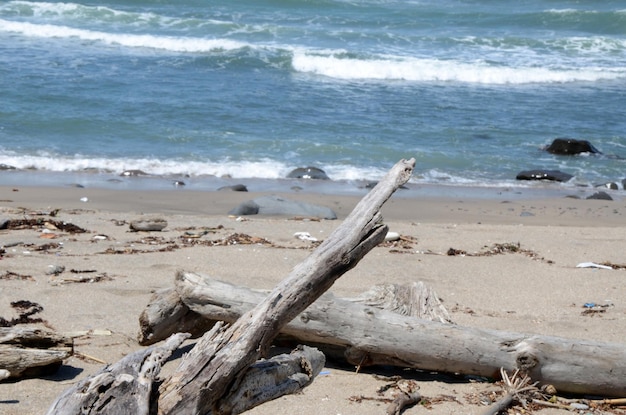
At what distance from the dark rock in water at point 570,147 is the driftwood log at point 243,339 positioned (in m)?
11.6

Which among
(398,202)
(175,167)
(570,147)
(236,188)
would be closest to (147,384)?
(398,202)

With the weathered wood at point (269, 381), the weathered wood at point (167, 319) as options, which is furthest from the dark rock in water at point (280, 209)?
the weathered wood at point (269, 381)

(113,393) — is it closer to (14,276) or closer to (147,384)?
(147,384)

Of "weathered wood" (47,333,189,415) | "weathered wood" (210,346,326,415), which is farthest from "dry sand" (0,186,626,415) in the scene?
"weathered wood" (47,333,189,415)

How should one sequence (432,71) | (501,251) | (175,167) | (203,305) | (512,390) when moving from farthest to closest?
(432,71), (175,167), (501,251), (203,305), (512,390)

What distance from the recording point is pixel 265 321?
303 centimetres

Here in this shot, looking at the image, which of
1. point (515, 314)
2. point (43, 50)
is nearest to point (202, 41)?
point (43, 50)

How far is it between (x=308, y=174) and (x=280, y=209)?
2.74 meters

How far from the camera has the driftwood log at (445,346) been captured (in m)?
4.51

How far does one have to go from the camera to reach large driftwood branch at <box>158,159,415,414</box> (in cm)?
283

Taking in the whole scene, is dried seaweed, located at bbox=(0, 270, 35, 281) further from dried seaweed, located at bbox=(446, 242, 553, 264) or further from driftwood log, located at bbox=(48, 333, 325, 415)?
dried seaweed, located at bbox=(446, 242, 553, 264)

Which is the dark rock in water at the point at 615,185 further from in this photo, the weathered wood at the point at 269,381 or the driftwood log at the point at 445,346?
the weathered wood at the point at 269,381

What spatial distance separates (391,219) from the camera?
32.7ft

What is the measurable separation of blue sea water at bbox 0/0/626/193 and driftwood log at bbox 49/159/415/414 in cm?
918
